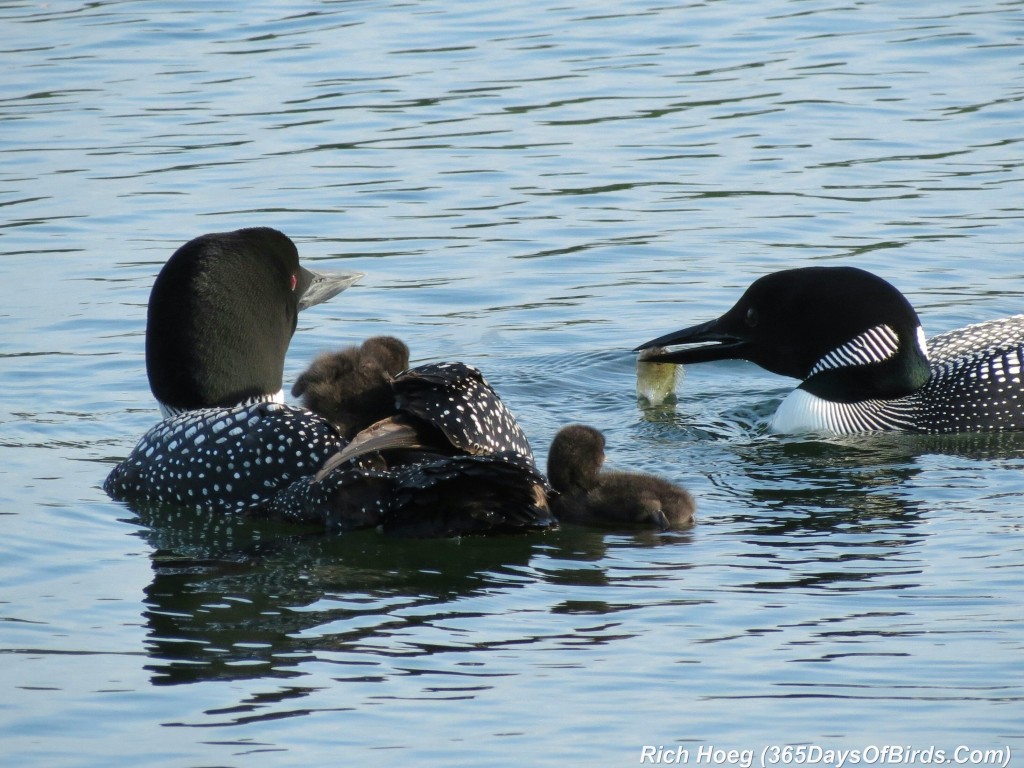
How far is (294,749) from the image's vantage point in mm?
4082

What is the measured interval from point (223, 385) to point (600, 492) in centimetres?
134

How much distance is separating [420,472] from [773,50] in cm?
757

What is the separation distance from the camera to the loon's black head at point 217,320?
19.7 ft

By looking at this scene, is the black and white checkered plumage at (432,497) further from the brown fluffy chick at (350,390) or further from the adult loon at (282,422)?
the brown fluffy chick at (350,390)

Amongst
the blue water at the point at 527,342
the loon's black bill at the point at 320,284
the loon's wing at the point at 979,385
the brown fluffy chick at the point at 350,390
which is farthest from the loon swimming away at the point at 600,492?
the loon's wing at the point at 979,385

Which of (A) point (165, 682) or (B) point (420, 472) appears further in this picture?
(B) point (420, 472)

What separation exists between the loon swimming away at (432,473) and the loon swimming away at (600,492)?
0.41ft

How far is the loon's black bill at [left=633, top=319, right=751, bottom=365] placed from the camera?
7.21 metres

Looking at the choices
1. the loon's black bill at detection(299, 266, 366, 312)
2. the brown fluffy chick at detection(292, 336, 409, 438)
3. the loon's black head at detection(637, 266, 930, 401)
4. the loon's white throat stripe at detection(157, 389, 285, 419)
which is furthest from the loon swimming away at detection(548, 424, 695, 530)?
the loon's black head at detection(637, 266, 930, 401)

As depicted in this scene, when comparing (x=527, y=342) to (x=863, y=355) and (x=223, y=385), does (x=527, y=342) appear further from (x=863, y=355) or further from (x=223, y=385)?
(x=223, y=385)

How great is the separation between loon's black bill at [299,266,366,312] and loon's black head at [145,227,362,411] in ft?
0.89

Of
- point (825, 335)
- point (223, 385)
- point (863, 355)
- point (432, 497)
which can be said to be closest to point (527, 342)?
point (825, 335)

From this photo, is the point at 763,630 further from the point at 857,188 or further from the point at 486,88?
the point at 486,88

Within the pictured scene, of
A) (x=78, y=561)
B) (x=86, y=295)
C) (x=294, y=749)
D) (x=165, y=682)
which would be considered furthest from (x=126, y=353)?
(x=294, y=749)
